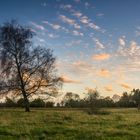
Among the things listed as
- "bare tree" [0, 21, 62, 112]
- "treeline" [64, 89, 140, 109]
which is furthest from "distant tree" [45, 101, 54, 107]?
"bare tree" [0, 21, 62, 112]

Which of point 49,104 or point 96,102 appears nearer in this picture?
point 96,102

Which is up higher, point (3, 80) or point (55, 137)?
point (3, 80)

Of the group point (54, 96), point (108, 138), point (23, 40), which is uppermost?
point (23, 40)

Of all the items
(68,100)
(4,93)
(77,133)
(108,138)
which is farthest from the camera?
(68,100)

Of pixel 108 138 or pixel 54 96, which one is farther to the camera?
pixel 54 96

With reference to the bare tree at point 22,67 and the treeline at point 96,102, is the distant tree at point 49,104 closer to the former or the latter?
the treeline at point 96,102

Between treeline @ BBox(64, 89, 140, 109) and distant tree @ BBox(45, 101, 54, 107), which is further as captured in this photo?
distant tree @ BBox(45, 101, 54, 107)

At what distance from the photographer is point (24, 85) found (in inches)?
1757

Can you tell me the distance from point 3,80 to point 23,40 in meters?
6.09

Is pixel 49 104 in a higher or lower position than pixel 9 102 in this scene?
higher

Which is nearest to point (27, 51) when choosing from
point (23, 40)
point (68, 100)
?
point (23, 40)

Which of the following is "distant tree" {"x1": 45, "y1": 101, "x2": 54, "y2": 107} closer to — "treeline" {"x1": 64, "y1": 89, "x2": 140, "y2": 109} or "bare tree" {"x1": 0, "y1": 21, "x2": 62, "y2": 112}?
"treeline" {"x1": 64, "y1": 89, "x2": 140, "y2": 109}

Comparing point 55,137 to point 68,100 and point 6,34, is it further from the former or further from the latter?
point 68,100

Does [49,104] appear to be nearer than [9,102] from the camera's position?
No
